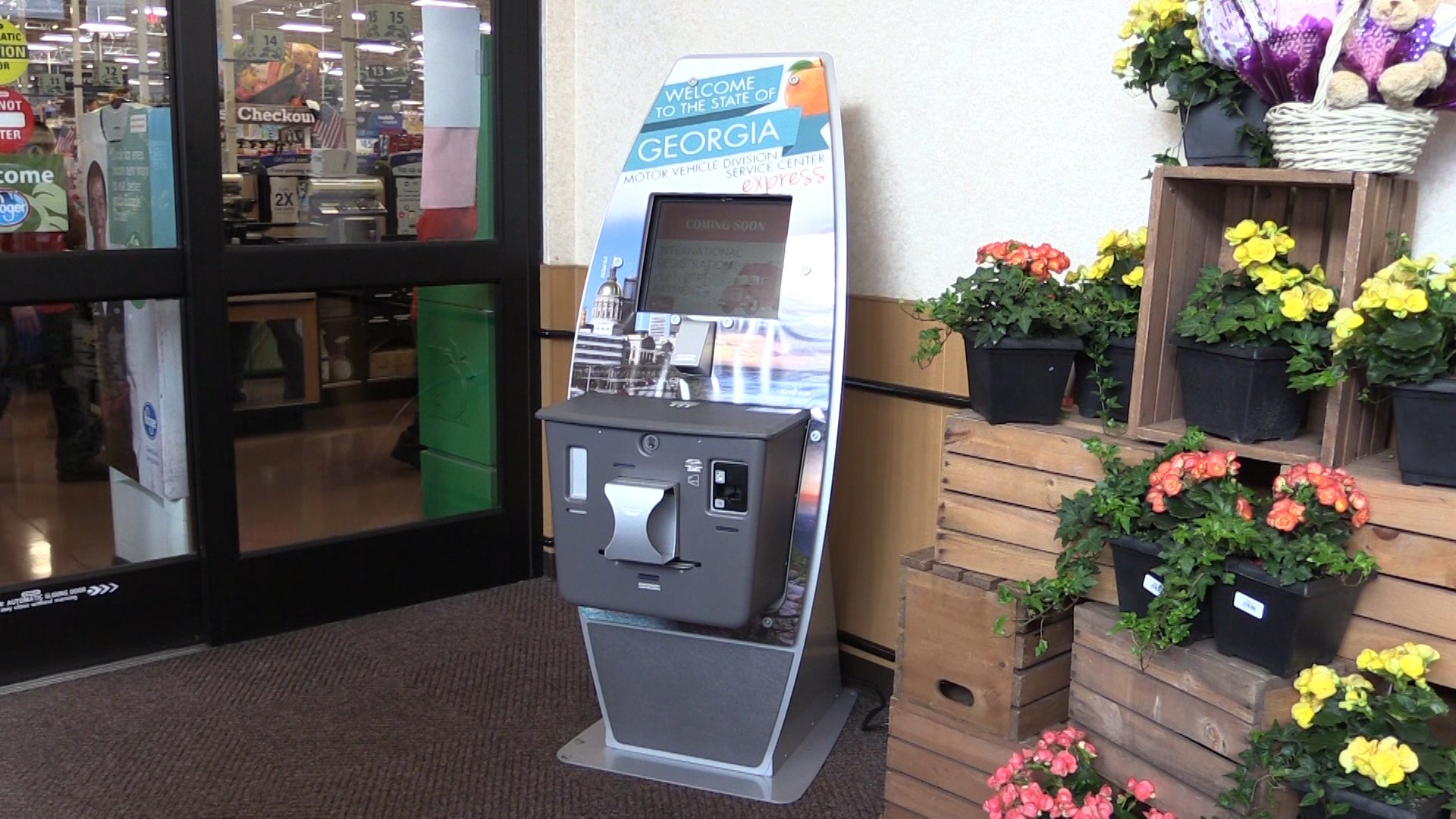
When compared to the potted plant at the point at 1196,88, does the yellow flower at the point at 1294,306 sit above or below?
below

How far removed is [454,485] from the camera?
4035 millimetres

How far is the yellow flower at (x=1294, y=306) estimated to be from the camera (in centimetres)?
Answer: 198

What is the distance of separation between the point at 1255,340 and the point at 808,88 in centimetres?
115

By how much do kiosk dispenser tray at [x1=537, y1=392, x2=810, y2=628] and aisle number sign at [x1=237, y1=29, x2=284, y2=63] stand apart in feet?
4.60

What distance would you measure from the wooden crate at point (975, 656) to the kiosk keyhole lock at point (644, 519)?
470mm

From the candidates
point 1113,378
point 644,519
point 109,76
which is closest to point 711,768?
point 644,519

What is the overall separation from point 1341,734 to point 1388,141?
0.86 m

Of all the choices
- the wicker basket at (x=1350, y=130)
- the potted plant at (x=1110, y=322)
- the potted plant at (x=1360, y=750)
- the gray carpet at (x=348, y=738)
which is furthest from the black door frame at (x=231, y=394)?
the potted plant at (x=1360, y=750)

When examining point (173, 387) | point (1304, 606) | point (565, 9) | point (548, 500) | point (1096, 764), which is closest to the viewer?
point (1304, 606)

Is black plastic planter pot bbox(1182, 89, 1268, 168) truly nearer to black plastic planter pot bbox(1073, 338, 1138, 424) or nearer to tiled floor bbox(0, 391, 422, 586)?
black plastic planter pot bbox(1073, 338, 1138, 424)

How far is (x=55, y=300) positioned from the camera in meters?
3.15

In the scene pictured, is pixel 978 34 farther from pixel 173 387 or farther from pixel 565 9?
pixel 173 387

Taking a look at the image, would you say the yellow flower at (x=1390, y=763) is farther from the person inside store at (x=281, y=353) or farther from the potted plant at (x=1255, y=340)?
the person inside store at (x=281, y=353)

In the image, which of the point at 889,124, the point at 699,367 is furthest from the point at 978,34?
the point at 699,367
